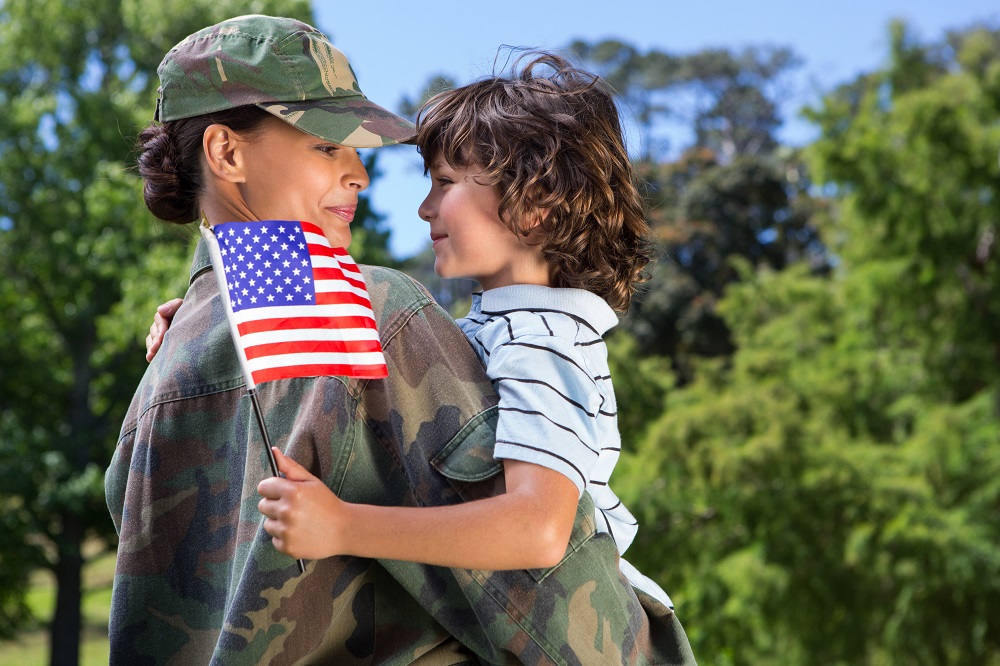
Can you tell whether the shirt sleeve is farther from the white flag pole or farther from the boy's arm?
the white flag pole

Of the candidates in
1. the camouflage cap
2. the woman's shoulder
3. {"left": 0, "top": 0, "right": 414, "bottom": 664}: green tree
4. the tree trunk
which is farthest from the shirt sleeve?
the tree trunk

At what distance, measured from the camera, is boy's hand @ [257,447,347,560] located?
1331mm

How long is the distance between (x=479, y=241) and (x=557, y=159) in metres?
0.20

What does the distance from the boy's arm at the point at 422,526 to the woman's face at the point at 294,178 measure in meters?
0.50

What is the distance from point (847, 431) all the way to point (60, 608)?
481 inches

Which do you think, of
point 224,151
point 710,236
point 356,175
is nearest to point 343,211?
point 356,175

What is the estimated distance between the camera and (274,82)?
1664 mm

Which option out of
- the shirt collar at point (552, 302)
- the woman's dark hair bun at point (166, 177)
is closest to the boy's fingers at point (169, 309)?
the woman's dark hair bun at point (166, 177)

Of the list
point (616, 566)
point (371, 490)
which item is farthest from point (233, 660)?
point (616, 566)

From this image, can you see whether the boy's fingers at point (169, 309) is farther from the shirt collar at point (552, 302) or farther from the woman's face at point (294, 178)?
the shirt collar at point (552, 302)

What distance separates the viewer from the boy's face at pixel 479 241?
1946mm

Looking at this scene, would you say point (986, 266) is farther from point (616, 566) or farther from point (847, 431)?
point (616, 566)

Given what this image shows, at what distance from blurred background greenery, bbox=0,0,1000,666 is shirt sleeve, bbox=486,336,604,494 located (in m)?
9.99

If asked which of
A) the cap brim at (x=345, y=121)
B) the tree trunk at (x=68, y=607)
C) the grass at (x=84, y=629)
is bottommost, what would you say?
the grass at (x=84, y=629)
